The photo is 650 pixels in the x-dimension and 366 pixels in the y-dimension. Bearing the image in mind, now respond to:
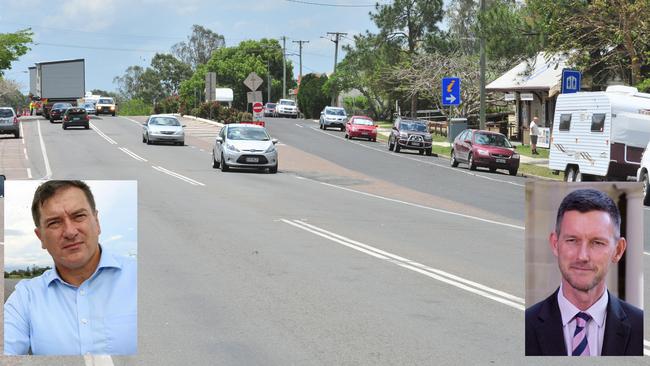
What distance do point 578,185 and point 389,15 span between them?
6849cm

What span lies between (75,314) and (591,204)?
3.15 m

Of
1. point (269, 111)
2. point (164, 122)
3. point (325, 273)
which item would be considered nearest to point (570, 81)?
point (325, 273)

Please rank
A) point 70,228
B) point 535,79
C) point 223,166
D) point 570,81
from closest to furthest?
point 70,228, point 570,81, point 223,166, point 535,79

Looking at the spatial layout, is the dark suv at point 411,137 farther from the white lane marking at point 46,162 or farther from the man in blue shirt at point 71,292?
the man in blue shirt at point 71,292

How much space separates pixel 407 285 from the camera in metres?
11.5

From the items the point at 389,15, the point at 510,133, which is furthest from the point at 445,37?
the point at 510,133

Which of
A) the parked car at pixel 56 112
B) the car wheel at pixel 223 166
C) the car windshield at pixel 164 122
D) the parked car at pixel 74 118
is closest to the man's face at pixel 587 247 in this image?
the car wheel at pixel 223 166

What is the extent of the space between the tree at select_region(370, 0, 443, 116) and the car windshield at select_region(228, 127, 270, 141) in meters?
40.2

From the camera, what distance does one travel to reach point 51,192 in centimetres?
598

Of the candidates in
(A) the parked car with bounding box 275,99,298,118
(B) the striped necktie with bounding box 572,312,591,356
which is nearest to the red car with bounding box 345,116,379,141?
(A) the parked car with bounding box 275,99,298,118

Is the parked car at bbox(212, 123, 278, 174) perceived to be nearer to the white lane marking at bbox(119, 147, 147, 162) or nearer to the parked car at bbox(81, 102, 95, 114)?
the white lane marking at bbox(119, 147, 147, 162)

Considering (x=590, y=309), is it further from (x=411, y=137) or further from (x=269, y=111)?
(x=269, y=111)

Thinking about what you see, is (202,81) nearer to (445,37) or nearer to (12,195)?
(445,37)

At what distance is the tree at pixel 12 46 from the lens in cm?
7144
